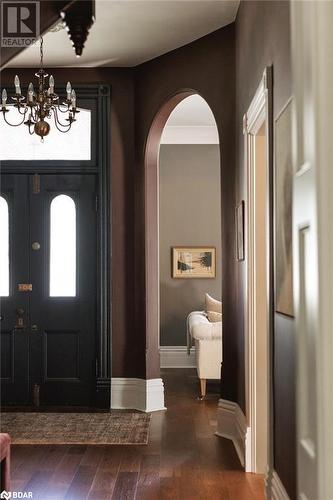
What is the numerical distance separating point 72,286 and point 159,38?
252 centimetres

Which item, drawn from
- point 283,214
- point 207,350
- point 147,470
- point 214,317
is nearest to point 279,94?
point 283,214

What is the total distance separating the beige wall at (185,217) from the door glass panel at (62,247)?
3.24m

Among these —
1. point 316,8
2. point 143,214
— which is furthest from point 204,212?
point 316,8

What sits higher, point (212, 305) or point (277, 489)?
point (212, 305)

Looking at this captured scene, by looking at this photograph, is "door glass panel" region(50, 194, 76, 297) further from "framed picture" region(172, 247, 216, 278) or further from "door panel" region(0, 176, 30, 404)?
"framed picture" region(172, 247, 216, 278)

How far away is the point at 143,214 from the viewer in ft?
22.8

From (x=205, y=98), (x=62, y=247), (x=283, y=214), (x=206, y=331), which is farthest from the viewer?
(x=206, y=331)

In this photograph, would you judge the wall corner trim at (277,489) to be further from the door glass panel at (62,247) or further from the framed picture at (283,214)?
the door glass panel at (62,247)

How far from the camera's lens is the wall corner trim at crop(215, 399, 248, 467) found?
5221mm

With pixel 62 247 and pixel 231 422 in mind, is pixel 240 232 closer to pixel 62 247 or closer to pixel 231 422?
pixel 231 422

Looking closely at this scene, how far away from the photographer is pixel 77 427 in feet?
20.0

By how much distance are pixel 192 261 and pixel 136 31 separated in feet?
15.2

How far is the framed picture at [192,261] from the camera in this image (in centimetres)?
1012

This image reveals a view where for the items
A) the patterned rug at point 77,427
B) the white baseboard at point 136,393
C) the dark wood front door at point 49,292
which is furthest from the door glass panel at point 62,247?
the patterned rug at point 77,427
